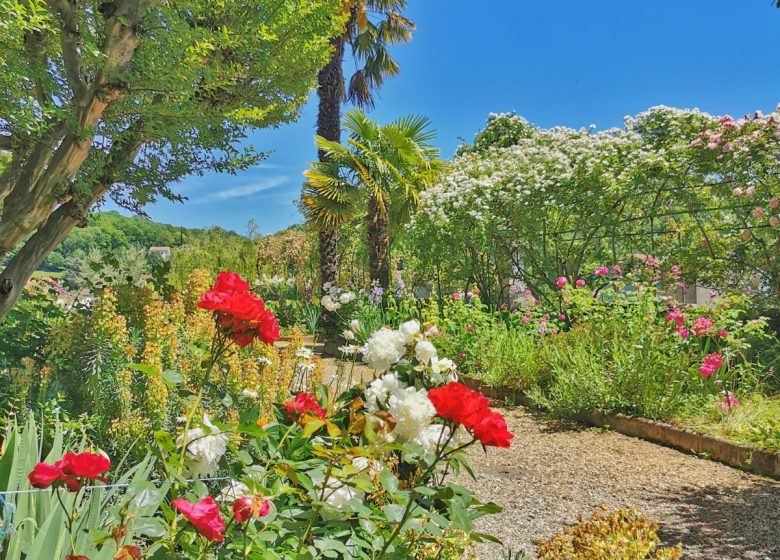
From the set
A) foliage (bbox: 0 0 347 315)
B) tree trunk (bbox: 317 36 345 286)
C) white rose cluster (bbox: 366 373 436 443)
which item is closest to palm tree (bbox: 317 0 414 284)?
tree trunk (bbox: 317 36 345 286)

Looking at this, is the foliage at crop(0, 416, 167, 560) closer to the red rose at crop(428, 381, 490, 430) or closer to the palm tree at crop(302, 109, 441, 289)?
the red rose at crop(428, 381, 490, 430)

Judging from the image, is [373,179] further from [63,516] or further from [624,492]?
[63,516]

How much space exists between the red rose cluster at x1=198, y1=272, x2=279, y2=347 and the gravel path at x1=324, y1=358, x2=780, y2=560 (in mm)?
1588

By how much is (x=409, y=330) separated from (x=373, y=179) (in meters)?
8.35

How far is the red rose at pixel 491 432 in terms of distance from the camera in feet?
3.56

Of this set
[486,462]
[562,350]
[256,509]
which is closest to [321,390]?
[256,509]

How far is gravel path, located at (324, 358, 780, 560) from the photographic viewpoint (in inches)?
109

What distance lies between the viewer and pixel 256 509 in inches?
40.0

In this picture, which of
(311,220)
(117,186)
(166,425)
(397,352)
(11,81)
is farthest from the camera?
(311,220)

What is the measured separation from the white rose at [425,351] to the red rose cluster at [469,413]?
23.7 inches

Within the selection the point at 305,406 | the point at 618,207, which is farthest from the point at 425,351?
the point at 618,207

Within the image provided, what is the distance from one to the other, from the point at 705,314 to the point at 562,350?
1265 mm

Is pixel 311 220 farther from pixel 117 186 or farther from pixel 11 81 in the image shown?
pixel 11 81

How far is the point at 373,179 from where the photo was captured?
32.6 feet
